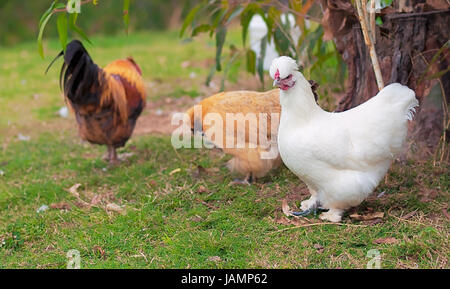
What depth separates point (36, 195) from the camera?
426cm

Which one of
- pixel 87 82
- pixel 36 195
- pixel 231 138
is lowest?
pixel 36 195

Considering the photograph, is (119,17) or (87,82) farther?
(119,17)

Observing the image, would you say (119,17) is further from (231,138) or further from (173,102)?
(231,138)

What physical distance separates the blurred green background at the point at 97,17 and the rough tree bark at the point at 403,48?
22.2 feet

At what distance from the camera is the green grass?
10.1 ft

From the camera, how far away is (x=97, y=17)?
11266 millimetres

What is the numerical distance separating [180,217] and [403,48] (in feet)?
6.52

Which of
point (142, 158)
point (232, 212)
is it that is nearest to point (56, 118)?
point (142, 158)

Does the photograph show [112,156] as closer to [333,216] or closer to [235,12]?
[235,12]

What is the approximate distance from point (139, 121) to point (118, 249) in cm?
302

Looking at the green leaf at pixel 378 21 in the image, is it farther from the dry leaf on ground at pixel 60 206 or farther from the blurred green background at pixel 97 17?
the blurred green background at pixel 97 17

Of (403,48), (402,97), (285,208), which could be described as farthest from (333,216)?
(403,48)

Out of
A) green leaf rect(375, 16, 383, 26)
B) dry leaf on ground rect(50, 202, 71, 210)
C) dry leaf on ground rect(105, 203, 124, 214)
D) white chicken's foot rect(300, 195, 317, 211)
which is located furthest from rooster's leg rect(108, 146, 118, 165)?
green leaf rect(375, 16, 383, 26)

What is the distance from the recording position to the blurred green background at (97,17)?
10.8 meters
